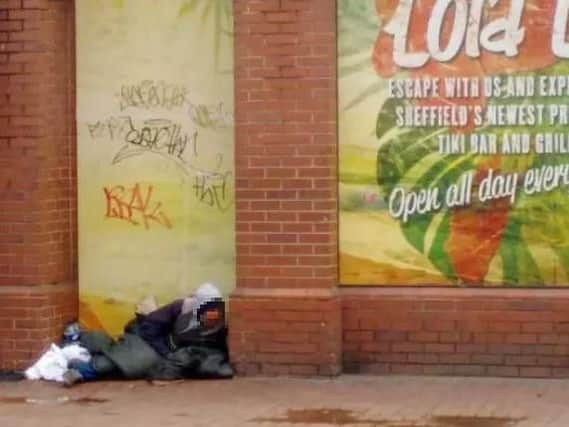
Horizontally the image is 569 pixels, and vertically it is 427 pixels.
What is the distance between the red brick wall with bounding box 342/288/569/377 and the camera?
10875mm

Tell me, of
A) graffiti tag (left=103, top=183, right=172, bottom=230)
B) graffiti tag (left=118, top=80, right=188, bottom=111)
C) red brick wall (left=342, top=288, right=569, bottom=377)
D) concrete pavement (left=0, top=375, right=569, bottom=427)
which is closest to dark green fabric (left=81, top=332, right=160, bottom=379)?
concrete pavement (left=0, top=375, right=569, bottom=427)

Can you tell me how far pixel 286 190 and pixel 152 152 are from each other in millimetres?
1298

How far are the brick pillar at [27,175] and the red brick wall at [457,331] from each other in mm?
2416

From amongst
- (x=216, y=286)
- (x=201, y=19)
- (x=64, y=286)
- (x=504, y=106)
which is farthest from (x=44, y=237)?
(x=504, y=106)

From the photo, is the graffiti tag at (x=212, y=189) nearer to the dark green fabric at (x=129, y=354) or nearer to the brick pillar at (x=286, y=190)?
the brick pillar at (x=286, y=190)

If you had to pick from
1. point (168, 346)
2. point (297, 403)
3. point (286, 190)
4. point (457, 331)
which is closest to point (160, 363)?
point (168, 346)

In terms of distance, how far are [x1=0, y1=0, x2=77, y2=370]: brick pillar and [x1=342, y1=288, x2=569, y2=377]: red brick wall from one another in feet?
7.93

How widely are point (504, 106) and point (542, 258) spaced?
3.84 ft

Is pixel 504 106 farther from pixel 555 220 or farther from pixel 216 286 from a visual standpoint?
pixel 216 286

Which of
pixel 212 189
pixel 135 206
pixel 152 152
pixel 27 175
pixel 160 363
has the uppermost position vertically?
pixel 152 152

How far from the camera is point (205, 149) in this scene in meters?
11.7

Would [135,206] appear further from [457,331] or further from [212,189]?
[457,331]

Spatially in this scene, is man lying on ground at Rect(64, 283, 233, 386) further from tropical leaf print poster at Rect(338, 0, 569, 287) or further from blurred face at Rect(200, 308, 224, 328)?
tropical leaf print poster at Rect(338, 0, 569, 287)

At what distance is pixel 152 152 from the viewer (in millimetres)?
11781
